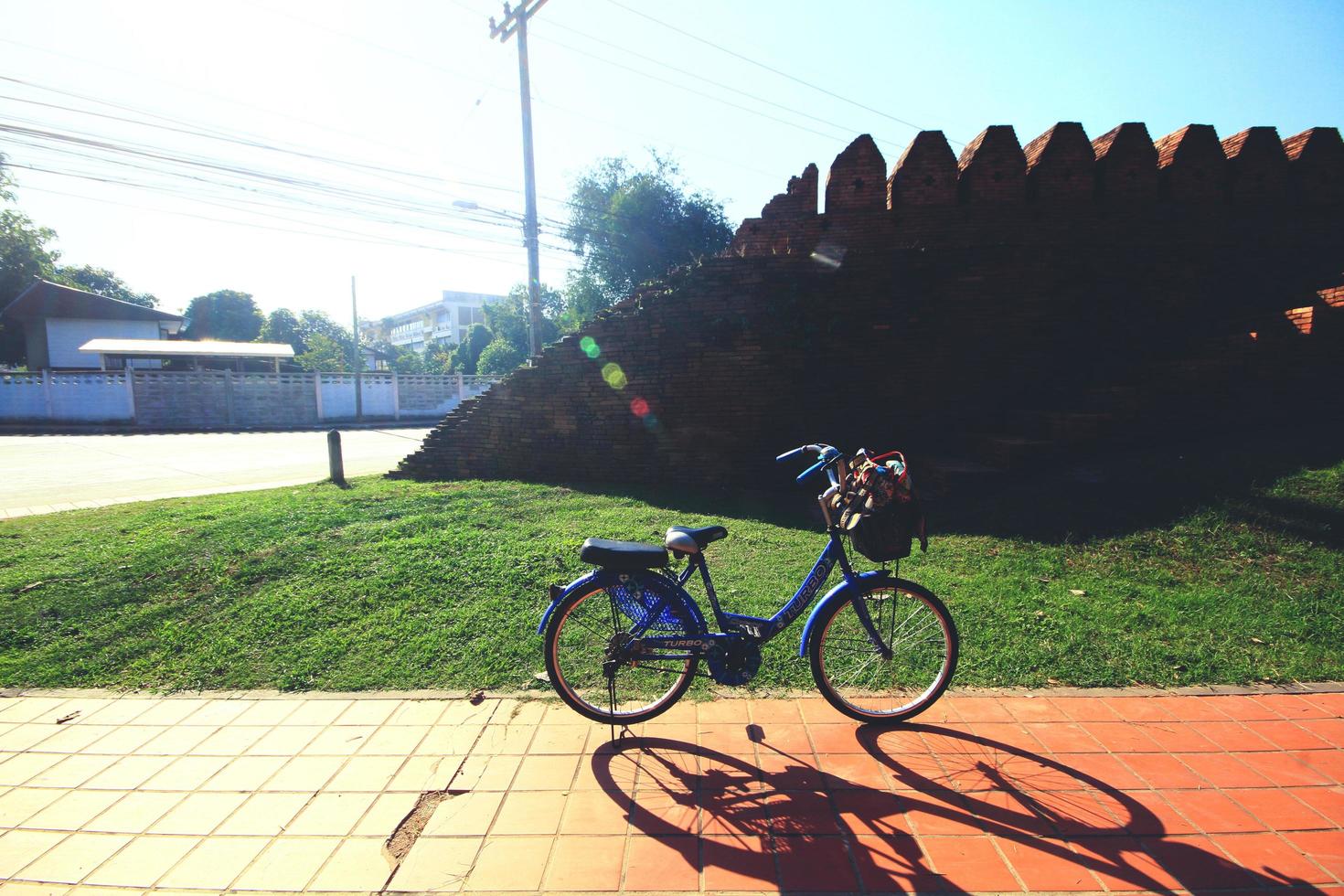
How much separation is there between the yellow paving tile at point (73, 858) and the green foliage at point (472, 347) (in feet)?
153

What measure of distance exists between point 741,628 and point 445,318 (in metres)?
84.5

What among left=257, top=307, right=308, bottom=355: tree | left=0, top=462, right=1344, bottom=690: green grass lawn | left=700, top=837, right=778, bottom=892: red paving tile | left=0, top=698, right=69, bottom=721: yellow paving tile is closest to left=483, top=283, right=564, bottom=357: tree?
left=257, top=307, right=308, bottom=355: tree

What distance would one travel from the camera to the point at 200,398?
72.4ft

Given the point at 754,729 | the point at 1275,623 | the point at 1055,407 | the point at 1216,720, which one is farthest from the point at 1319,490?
the point at 754,729

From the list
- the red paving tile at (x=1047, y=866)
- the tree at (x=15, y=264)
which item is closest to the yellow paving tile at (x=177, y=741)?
the red paving tile at (x=1047, y=866)

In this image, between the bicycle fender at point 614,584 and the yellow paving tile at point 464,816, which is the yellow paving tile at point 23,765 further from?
the bicycle fender at point 614,584

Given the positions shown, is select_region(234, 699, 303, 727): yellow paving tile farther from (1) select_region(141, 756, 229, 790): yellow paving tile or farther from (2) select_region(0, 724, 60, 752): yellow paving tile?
(2) select_region(0, 724, 60, 752): yellow paving tile

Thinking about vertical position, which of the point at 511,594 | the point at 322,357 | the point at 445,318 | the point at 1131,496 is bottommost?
the point at 511,594

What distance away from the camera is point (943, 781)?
2455 millimetres

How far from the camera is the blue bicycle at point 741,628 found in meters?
2.82

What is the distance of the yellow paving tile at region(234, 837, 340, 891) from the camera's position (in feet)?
6.66

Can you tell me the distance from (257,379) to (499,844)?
85.4ft

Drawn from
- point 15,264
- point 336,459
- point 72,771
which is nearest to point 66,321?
point 15,264

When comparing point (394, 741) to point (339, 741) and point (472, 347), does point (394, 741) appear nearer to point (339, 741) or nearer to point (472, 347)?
point (339, 741)
